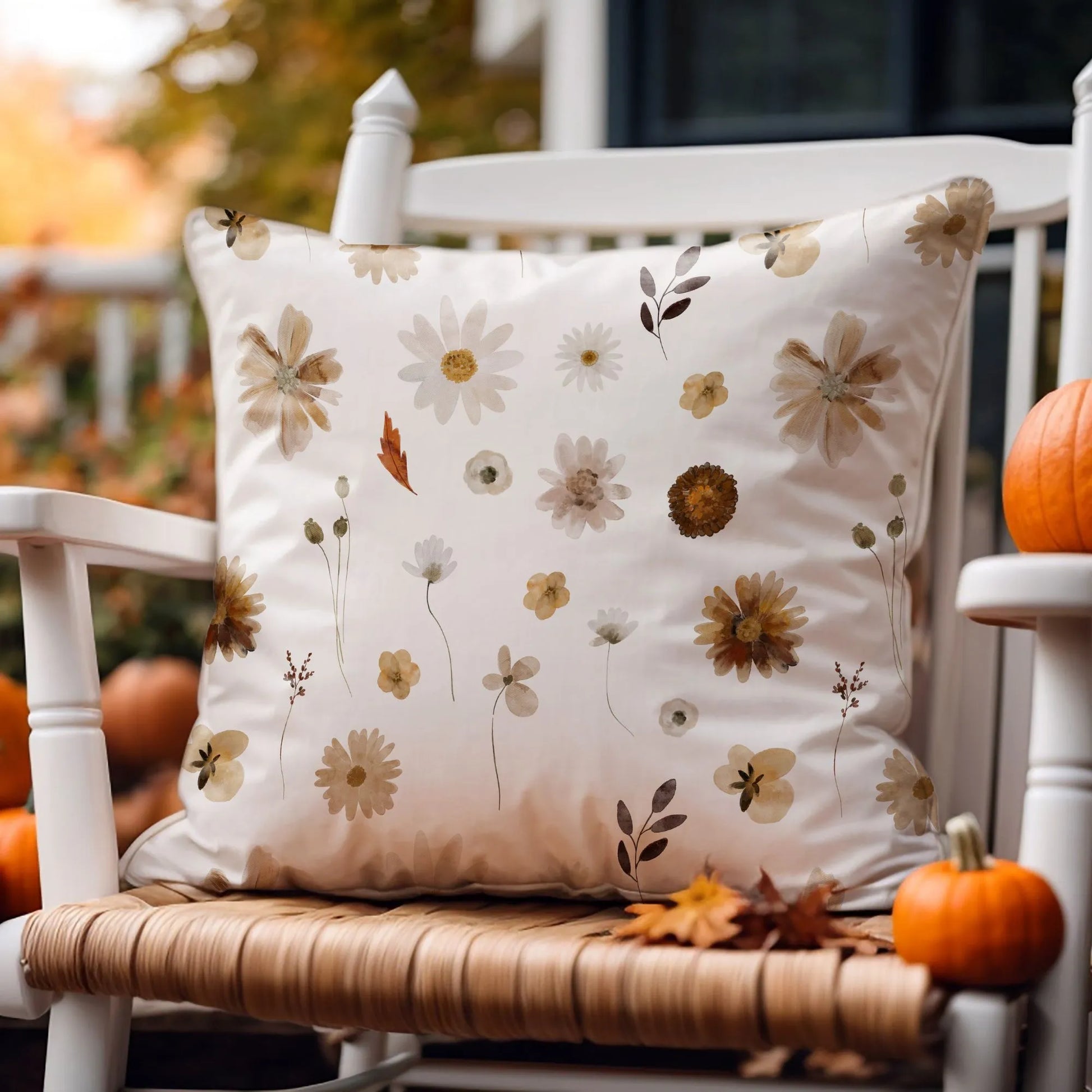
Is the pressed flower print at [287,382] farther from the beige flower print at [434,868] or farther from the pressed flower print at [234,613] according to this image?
the beige flower print at [434,868]

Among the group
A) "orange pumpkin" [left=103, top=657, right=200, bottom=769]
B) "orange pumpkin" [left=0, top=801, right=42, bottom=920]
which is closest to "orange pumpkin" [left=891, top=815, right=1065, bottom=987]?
"orange pumpkin" [left=0, top=801, right=42, bottom=920]

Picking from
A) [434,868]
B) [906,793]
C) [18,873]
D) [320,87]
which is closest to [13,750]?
[18,873]

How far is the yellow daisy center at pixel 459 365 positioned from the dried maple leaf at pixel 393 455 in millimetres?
44

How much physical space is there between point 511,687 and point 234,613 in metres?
0.19

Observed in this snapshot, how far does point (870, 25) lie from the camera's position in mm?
1515

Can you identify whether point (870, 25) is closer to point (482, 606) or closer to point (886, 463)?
point (886, 463)

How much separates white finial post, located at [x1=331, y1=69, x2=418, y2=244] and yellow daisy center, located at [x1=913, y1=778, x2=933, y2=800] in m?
0.55

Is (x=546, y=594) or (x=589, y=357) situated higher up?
(x=589, y=357)

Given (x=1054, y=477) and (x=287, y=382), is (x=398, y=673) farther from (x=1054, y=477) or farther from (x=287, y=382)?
(x=1054, y=477)

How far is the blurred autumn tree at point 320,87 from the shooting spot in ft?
7.65

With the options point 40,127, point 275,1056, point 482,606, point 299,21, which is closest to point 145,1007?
point 275,1056

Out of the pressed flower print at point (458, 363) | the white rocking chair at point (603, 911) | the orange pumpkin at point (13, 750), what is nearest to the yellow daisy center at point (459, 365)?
the pressed flower print at point (458, 363)

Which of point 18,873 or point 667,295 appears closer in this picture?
point 667,295

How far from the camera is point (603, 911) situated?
2.15ft
